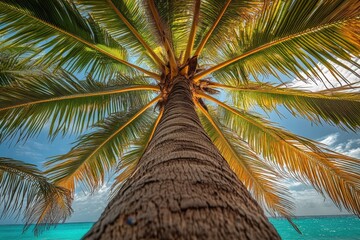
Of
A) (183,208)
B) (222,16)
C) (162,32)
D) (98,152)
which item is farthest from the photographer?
(98,152)

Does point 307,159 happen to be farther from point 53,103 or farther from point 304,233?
point 304,233

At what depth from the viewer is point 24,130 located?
4238 millimetres

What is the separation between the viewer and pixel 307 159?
14.6 ft

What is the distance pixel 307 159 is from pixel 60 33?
480cm

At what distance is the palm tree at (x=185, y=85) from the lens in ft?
10.2

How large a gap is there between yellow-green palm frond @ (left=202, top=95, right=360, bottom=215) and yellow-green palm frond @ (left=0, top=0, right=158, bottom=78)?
2.43 metres

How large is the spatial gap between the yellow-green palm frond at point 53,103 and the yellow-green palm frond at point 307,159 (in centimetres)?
237

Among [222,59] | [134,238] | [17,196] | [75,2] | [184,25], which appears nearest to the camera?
[134,238]

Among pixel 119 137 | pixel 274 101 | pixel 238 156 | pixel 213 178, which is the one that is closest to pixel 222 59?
pixel 274 101

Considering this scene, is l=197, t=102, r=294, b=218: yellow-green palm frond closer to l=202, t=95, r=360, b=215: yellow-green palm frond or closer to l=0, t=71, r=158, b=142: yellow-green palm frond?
l=202, t=95, r=360, b=215: yellow-green palm frond

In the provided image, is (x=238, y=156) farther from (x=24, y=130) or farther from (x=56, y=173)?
(x=24, y=130)

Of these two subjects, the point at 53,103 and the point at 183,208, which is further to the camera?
the point at 53,103

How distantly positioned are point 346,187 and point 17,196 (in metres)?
5.52

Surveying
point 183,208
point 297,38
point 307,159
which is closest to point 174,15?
point 297,38
